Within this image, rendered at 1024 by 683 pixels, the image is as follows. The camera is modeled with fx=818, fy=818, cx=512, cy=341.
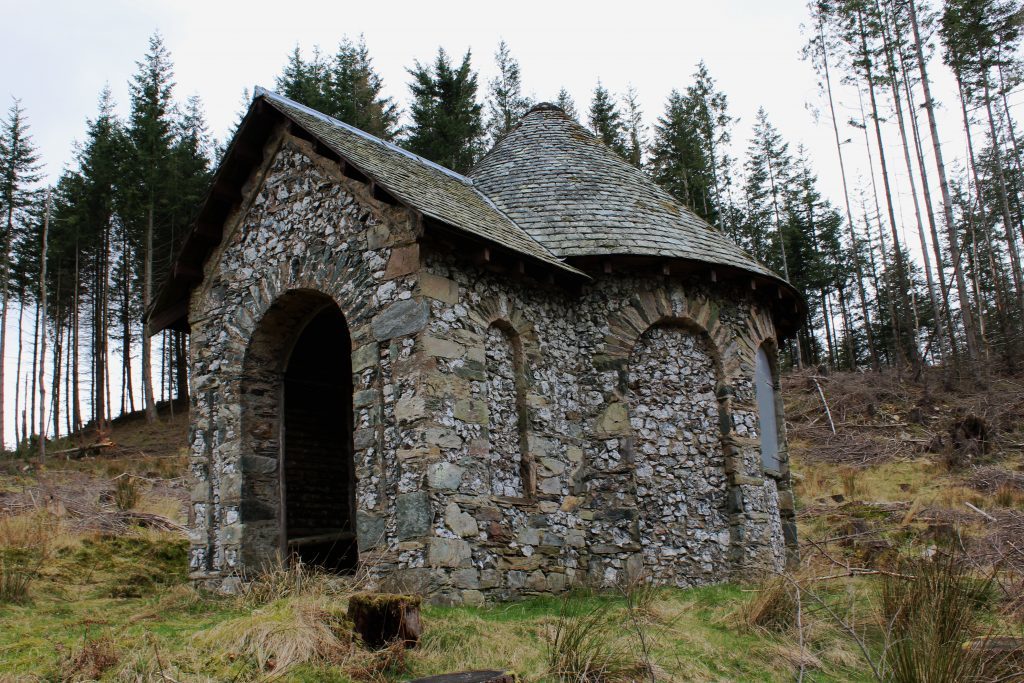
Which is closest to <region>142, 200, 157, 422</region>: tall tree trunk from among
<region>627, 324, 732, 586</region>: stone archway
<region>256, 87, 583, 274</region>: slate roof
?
<region>256, 87, 583, 274</region>: slate roof

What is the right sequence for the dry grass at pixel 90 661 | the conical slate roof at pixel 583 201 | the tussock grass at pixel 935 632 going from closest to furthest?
the tussock grass at pixel 935 632 → the dry grass at pixel 90 661 → the conical slate roof at pixel 583 201

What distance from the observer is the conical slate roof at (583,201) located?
1185cm

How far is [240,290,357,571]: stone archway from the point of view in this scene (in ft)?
34.9

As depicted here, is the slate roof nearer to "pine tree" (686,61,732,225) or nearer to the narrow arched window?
the narrow arched window

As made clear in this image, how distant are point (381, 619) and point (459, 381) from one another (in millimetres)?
3530

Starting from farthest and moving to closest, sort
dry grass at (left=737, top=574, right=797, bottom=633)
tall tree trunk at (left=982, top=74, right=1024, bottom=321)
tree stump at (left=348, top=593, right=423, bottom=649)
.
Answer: tall tree trunk at (left=982, top=74, right=1024, bottom=321)
dry grass at (left=737, top=574, right=797, bottom=633)
tree stump at (left=348, top=593, right=423, bottom=649)

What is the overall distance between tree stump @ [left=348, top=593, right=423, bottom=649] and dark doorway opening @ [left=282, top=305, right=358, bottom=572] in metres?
4.99

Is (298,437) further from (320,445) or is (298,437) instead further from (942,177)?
(942,177)

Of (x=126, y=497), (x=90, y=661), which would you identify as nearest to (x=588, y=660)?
(x=90, y=661)

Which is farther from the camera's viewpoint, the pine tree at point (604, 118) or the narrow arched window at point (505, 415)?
the pine tree at point (604, 118)

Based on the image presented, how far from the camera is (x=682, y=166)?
3472 cm

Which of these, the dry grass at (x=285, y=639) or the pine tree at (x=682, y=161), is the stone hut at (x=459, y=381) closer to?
the dry grass at (x=285, y=639)

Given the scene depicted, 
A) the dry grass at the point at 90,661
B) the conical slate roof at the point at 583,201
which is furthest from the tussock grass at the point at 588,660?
the conical slate roof at the point at 583,201

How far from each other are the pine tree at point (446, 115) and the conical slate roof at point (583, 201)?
1437 cm
